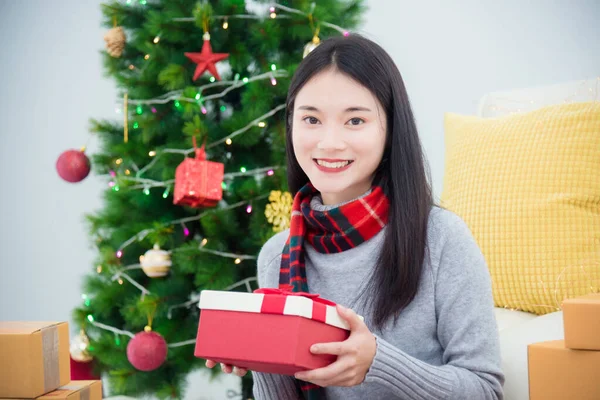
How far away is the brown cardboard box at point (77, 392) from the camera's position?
1132 millimetres

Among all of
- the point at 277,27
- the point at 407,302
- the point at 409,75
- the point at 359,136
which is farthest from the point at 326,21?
the point at 407,302

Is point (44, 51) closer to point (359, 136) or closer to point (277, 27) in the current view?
→ point (277, 27)

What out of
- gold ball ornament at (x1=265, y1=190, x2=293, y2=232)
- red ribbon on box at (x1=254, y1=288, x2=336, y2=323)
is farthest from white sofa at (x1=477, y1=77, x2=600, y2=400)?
gold ball ornament at (x1=265, y1=190, x2=293, y2=232)

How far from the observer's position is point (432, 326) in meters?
1.16

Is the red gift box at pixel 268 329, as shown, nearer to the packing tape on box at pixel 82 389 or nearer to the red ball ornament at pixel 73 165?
the packing tape on box at pixel 82 389

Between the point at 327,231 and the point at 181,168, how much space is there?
0.96 meters

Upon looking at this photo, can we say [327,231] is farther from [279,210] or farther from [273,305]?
[279,210]

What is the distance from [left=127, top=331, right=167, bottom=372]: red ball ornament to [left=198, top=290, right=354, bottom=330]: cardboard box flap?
1294mm

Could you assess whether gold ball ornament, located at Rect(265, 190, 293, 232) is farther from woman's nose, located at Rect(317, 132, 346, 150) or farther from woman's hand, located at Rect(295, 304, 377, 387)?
woman's hand, located at Rect(295, 304, 377, 387)

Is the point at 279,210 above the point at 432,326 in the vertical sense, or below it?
above

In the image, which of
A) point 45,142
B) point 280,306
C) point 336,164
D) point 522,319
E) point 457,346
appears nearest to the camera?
point 280,306

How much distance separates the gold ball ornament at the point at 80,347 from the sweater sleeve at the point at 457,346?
157 centimetres

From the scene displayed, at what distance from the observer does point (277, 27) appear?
2240 mm

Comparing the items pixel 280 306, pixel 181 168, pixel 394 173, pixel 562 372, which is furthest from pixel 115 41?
pixel 562 372
